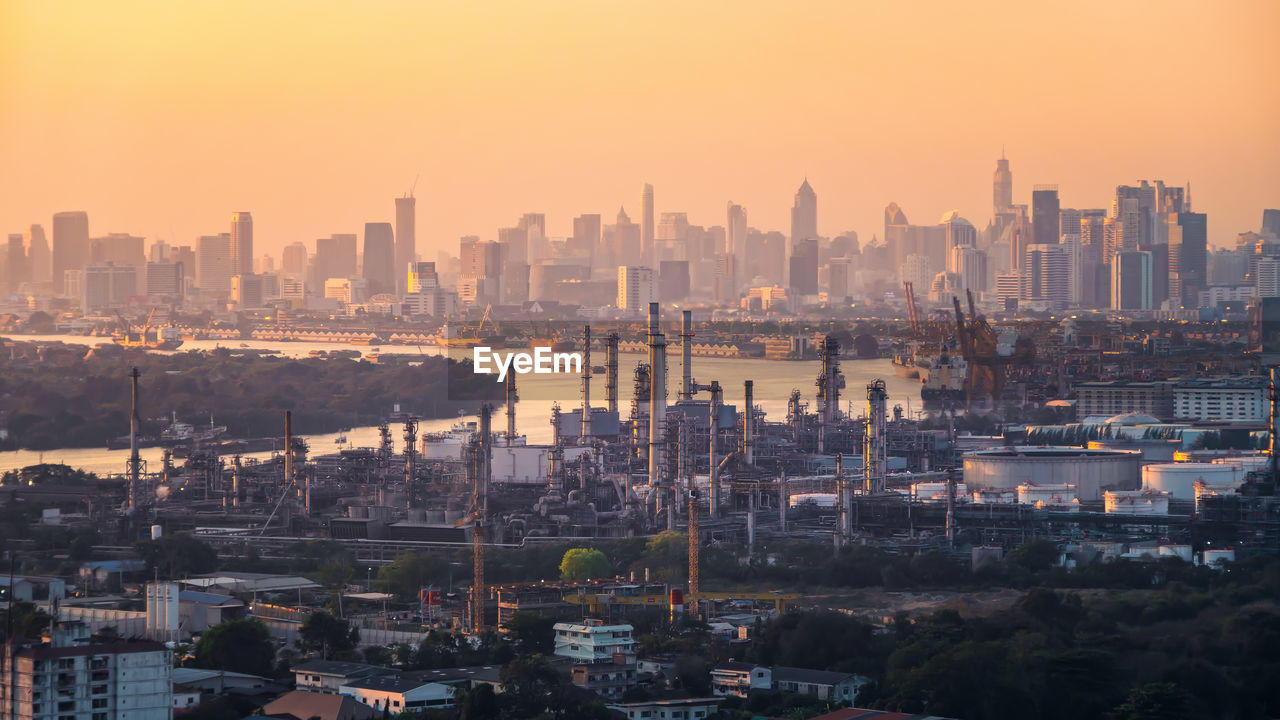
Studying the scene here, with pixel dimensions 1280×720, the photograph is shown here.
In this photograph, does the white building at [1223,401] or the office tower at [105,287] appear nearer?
the white building at [1223,401]

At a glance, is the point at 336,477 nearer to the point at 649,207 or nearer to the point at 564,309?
the point at 564,309

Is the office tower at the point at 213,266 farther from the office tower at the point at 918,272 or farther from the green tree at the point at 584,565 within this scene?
the green tree at the point at 584,565

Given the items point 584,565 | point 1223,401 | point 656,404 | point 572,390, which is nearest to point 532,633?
point 584,565

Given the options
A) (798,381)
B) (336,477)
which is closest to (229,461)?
(336,477)

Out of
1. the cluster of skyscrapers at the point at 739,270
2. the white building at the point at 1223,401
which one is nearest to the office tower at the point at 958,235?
the cluster of skyscrapers at the point at 739,270

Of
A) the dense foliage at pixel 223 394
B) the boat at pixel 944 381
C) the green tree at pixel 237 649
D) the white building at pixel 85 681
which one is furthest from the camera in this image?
the boat at pixel 944 381

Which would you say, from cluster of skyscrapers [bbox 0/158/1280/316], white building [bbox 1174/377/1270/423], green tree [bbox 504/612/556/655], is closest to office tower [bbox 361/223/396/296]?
cluster of skyscrapers [bbox 0/158/1280/316]

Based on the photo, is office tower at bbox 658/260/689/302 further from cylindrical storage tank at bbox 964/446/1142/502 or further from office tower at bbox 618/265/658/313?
cylindrical storage tank at bbox 964/446/1142/502
